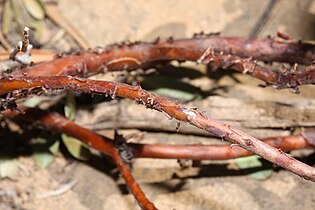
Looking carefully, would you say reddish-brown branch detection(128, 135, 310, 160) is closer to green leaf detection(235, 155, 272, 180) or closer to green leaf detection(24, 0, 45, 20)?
green leaf detection(235, 155, 272, 180)

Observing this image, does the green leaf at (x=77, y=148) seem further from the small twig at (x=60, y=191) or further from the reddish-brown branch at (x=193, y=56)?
the reddish-brown branch at (x=193, y=56)

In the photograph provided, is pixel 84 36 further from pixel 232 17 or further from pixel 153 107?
pixel 153 107

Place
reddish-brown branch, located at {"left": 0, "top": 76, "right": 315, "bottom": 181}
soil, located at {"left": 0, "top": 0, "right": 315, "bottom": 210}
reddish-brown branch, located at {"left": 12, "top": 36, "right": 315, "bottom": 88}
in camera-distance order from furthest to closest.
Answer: soil, located at {"left": 0, "top": 0, "right": 315, "bottom": 210} < reddish-brown branch, located at {"left": 12, "top": 36, "right": 315, "bottom": 88} < reddish-brown branch, located at {"left": 0, "top": 76, "right": 315, "bottom": 181}

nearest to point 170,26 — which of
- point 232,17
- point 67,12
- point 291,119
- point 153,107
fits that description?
point 232,17

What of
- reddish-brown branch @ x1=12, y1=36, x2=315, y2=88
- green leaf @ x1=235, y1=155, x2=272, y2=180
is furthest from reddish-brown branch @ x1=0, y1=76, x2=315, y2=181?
green leaf @ x1=235, y1=155, x2=272, y2=180

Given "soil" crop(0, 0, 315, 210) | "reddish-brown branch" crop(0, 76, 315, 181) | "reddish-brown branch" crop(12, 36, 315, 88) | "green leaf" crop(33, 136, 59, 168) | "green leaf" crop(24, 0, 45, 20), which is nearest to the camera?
"reddish-brown branch" crop(0, 76, 315, 181)

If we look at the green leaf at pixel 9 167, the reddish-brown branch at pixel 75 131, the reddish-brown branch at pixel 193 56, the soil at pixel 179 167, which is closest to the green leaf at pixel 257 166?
the soil at pixel 179 167

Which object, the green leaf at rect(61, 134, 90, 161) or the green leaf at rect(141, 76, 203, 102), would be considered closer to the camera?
the green leaf at rect(61, 134, 90, 161)
